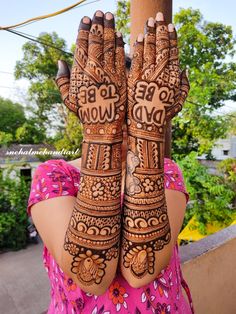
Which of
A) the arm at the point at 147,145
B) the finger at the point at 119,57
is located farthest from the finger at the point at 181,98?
the finger at the point at 119,57

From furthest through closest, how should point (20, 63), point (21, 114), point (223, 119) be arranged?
point (21, 114), point (20, 63), point (223, 119)

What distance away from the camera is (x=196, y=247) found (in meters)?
1.40

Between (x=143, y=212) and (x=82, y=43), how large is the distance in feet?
1.08

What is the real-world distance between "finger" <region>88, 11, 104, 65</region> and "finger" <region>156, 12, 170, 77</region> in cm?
10

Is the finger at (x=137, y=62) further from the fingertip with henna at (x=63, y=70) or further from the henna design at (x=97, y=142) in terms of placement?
the fingertip with henna at (x=63, y=70)

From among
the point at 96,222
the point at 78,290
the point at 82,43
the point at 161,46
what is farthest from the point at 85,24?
the point at 78,290

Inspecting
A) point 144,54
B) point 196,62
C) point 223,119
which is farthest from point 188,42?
point 144,54

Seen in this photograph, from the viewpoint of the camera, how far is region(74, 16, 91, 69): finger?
47cm

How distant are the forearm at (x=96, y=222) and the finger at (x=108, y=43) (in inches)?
5.7

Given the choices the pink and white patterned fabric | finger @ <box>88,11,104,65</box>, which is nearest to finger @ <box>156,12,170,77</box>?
finger @ <box>88,11,104,65</box>

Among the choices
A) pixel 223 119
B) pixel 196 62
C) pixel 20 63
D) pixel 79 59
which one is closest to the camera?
pixel 79 59

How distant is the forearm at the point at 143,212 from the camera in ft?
1.61

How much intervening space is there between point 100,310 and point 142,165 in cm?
34

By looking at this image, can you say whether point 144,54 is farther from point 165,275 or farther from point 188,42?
point 188,42
